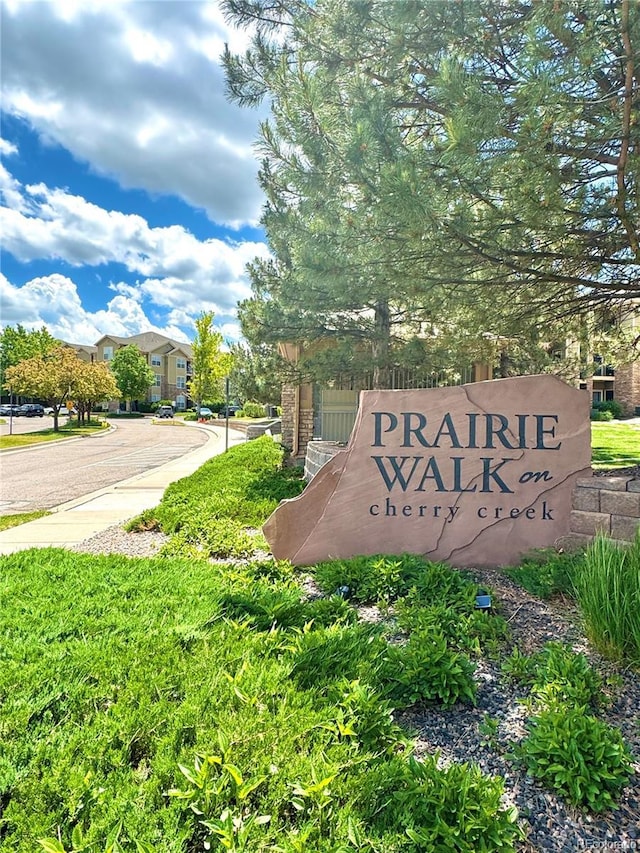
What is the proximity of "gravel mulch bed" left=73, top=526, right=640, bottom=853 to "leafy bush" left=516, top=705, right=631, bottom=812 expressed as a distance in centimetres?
5

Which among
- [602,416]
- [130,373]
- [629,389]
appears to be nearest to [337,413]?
[602,416]

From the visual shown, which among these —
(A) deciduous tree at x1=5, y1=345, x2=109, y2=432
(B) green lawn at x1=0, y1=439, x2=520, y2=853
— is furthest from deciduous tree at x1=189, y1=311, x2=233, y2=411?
(B) green lawn at x1=0, y1=439, x2=520, y2=853

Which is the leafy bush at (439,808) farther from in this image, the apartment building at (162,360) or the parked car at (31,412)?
the apartment building at (162,360)

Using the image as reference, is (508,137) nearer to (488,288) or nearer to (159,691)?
(488,288)

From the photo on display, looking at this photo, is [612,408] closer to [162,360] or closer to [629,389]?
[629,389]

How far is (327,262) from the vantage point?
4488 mm

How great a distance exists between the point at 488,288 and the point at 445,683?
392 cm

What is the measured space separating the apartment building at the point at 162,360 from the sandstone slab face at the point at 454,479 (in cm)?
6343

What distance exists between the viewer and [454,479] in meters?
4.31

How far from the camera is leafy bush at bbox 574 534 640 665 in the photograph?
2537 millimetres

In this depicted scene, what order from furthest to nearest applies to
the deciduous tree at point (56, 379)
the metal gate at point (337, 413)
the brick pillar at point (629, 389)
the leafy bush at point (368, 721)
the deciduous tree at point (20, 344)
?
the deciduous tree at point (20, 344) → the brick pillar at point (629, 389) → the deciduous tree at point (56, 379) → the metal gate at point (337, 413) → the leafy bush at point (368, 721)

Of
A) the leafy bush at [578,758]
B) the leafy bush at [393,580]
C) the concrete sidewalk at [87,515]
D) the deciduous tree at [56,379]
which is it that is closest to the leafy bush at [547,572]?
the leafy bush at [393,580]

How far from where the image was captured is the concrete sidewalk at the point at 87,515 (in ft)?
18.6

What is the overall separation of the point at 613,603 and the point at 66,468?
45.4ft
